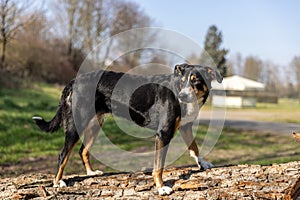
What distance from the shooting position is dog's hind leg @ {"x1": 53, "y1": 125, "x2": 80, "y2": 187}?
4.05 meters

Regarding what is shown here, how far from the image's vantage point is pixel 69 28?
31.8 meters

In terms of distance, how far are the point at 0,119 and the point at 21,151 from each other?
8.64 ft

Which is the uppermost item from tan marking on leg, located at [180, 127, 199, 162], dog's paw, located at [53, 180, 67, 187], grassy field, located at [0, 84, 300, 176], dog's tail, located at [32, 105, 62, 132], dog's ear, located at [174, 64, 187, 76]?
dog's ear, located at [174, 64, 187, 76]

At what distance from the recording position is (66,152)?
4062mm

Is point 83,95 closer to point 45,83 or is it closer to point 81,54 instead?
point 45,83

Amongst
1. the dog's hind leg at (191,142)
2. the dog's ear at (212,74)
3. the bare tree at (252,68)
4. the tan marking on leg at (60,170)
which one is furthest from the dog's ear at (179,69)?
the bare tree at (252,68)

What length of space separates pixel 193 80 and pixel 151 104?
0.65m

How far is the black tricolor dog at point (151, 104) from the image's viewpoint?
148 inches

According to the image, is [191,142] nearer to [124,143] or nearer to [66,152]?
[66,152]

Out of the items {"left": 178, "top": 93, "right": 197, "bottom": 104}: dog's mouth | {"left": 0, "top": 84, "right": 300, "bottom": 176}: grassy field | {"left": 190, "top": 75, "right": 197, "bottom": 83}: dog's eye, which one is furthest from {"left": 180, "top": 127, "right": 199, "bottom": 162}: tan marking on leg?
{"left": 0, "top": 84, "right": 300, "bottom": 176}: grassy field

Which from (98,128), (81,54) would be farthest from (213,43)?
(98,128)

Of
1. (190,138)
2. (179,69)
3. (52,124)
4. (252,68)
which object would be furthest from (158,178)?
(252,68)

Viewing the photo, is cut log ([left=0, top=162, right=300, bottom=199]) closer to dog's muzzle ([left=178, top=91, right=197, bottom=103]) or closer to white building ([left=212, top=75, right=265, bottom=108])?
dog's muzzle ([left=178, top=91, right=197, bottom=103])

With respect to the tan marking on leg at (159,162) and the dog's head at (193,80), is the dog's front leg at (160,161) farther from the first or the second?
the dog's head at (193,80)
